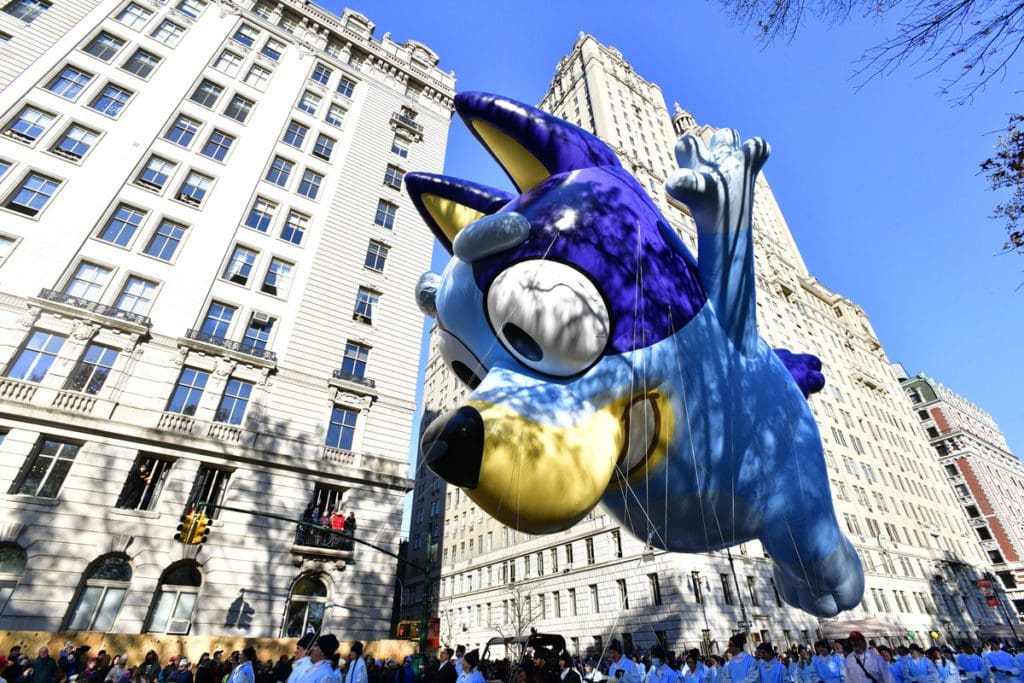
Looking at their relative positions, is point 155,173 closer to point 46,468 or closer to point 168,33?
point 168,33

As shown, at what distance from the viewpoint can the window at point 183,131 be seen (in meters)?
18.5

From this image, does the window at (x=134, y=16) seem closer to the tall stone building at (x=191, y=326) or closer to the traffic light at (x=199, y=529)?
the tall stone building at (x=191, y=326)

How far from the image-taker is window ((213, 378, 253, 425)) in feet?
48.1

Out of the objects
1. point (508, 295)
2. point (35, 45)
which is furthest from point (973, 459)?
point (35, 45)

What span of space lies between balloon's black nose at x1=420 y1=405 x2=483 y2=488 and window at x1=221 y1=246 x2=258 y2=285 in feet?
57.5

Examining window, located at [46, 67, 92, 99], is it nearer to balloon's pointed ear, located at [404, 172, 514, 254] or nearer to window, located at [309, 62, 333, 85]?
window, located at [309, 62, 333, 85]

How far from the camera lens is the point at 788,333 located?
43812 millimetres

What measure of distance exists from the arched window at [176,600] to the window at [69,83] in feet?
57.2

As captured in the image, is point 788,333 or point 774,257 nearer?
point 788,333

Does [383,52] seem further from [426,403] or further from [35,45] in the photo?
[426,403]

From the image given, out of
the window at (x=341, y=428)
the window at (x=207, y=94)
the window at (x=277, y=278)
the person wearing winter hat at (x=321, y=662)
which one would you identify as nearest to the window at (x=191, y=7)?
the window at (x=207, y=94)

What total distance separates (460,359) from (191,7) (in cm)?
2910

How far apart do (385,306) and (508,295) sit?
17.5 metres

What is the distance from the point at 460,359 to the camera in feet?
11.7
